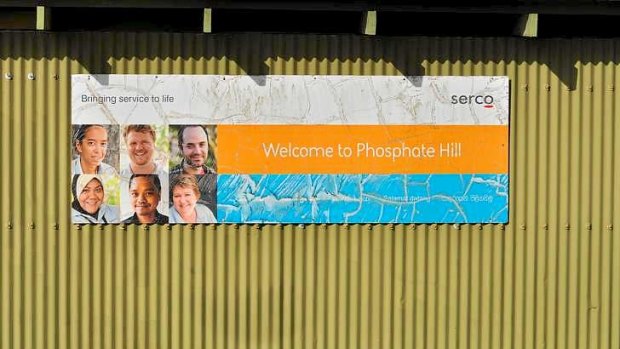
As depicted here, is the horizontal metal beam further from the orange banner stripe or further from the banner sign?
the orange banner stripe

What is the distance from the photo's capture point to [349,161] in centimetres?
698

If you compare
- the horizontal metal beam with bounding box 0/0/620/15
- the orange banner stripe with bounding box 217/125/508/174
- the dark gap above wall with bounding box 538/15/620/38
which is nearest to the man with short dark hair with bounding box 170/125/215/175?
the orange banner stripe with bounding box 217/125/508/174

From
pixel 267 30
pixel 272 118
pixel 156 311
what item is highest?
pixel 267 30

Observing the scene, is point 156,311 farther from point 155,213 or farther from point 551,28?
point 551,28

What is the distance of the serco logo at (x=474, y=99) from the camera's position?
703 centimetres

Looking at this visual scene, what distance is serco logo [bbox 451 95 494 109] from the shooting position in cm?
703

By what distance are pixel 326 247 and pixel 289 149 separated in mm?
1172

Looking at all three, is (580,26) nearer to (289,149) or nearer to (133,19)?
(289,149)

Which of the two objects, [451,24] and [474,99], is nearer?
[474,99]

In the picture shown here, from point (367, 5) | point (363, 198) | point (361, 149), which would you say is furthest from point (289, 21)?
point (363, 198)

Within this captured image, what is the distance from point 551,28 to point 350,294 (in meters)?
3.91

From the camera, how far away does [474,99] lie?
7.03 meters

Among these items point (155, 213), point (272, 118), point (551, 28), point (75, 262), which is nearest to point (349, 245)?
point (272, 118)

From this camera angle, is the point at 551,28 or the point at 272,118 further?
the point at 551,28
